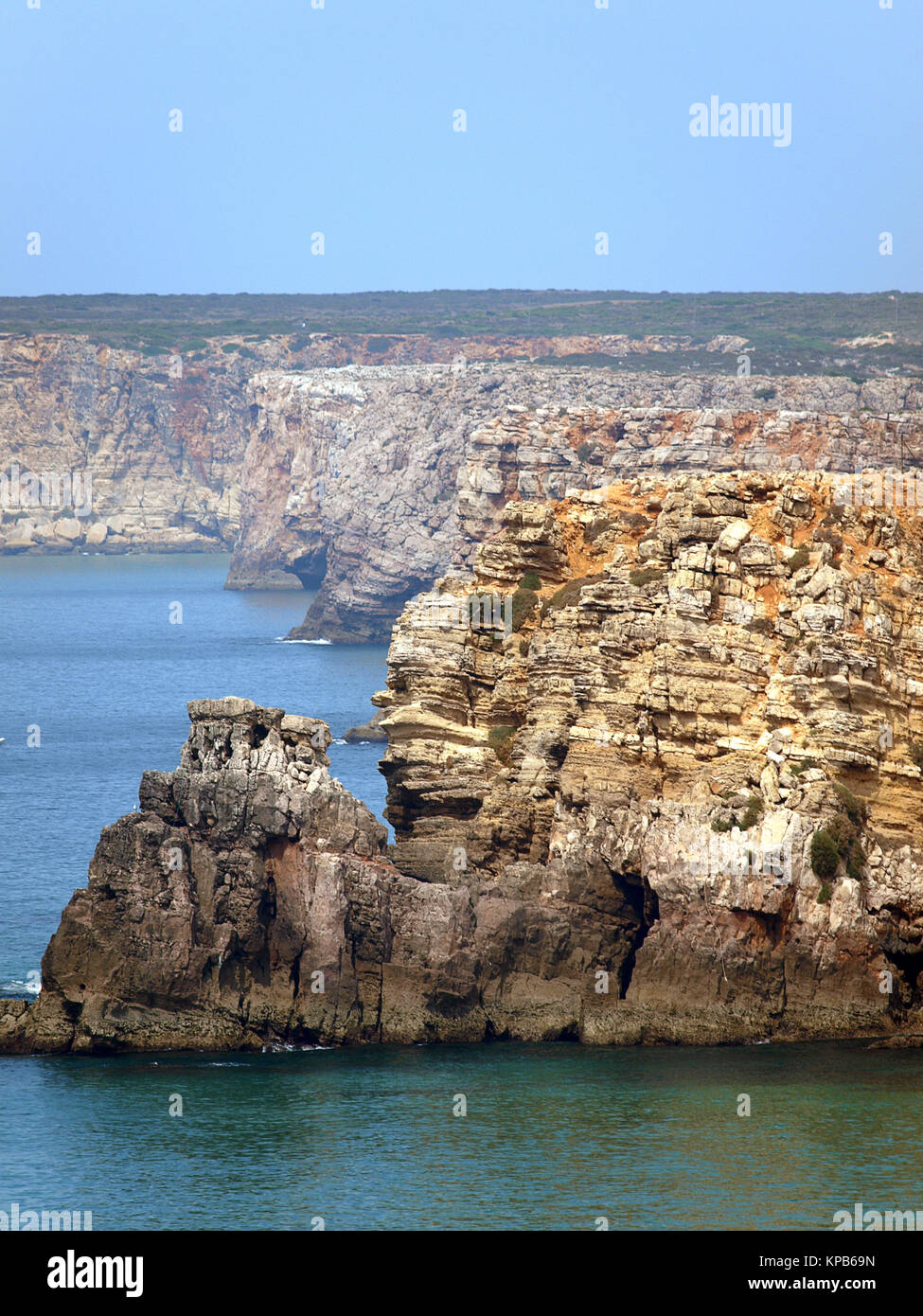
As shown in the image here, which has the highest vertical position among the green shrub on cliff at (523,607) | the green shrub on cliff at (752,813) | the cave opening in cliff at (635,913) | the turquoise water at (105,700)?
the green shrub on cliff at (523,607)

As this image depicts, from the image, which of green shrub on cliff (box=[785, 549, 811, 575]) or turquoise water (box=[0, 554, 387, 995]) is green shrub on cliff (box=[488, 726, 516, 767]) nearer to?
green shrub on cliff (box=[785, 549, 811, 575])

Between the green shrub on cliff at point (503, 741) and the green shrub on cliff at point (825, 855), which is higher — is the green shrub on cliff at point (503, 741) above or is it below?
above

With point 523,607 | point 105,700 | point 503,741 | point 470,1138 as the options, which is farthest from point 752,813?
point 105,700

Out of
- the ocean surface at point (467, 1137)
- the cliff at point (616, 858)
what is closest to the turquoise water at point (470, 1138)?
the ocean surface at point (467, 1137)

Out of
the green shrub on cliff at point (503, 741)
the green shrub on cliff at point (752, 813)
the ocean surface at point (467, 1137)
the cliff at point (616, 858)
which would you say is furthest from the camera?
the green shrub on cliff at point (503, 741)

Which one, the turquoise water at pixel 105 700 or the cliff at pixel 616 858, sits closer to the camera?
the cliff at pixel 616 858

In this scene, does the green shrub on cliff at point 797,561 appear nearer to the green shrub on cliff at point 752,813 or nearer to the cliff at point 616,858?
the cliff at point 616,858

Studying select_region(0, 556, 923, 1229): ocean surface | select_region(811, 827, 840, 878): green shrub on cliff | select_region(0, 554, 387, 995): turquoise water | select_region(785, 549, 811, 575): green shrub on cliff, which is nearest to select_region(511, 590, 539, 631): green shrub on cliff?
select_region(785, 549, 811, 575): green shrub on cliff
